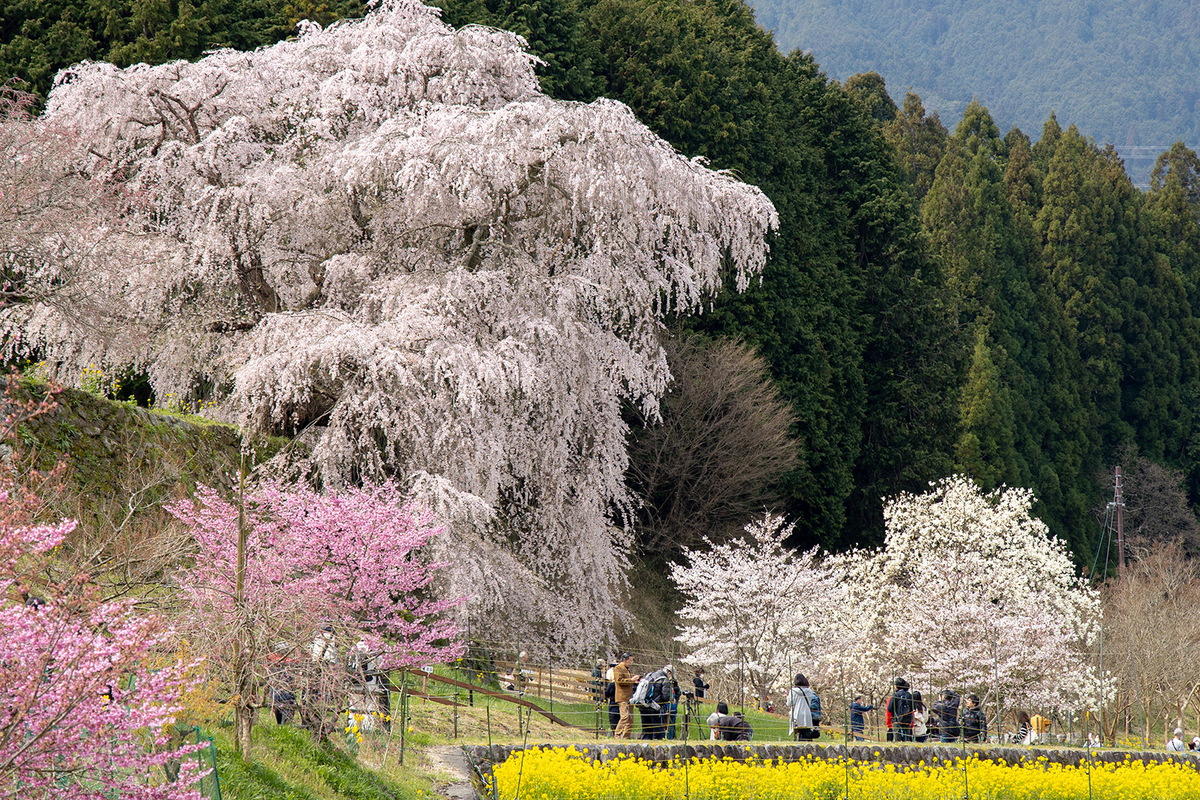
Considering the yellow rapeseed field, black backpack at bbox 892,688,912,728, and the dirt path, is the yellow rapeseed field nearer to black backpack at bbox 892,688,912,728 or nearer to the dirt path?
the dirt path

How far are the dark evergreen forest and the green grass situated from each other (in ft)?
59.1

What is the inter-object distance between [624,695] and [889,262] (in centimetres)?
A: 2513

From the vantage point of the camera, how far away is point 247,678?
648 centimetres

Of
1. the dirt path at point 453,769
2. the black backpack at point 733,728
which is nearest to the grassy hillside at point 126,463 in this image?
the dirt path at point 453,769

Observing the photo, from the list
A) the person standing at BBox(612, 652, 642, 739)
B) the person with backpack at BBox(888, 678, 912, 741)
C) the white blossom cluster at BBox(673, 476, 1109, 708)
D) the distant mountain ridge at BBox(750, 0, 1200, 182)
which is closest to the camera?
the person standing at BBox(612, 652, 642, 739)

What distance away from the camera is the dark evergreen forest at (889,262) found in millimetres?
26531

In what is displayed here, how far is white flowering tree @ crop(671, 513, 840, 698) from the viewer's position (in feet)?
60.0

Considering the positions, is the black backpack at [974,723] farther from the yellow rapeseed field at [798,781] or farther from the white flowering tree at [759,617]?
the white flowering tree at [759,617]

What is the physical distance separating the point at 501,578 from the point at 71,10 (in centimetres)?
1698

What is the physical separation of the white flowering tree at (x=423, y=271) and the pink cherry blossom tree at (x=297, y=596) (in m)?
3.09

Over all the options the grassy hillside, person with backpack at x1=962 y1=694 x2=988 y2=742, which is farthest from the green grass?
person with backpack at x1=962 y1=694 x2=988 y2=742

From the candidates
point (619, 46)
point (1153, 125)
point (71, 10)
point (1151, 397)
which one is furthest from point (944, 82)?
point (71, 10)

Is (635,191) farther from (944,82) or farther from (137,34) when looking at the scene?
(944,82)

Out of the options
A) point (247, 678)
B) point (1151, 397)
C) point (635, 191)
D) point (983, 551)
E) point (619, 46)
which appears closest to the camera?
point (247, 678)
